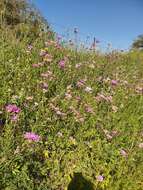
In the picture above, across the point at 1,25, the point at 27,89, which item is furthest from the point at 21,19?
the point at 27,89

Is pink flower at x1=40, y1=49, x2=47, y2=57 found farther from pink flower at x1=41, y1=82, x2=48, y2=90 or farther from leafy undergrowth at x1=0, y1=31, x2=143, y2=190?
pink flower at x1=41, y1=82, x2=48, y2=90

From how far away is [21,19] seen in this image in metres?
10.8

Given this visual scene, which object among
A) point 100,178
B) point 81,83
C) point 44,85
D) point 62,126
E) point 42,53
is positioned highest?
point 42,53

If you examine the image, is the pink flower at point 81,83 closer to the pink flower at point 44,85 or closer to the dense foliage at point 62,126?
the dense foliage at point 62,126

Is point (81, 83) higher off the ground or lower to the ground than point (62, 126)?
higher

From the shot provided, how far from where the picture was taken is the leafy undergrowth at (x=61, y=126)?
14.1 ft

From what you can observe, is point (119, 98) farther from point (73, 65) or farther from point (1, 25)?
point (1, 25)

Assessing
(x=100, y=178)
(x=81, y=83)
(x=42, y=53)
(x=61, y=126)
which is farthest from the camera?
(x=42, y=53)

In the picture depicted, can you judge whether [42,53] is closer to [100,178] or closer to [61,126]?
[61,126]

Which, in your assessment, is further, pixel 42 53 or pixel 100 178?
pixel 42 53

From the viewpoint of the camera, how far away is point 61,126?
5.16m

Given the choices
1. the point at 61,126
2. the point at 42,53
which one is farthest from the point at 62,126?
the point at 42,53

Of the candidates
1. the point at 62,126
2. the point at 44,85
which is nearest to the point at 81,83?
the point at 44,85

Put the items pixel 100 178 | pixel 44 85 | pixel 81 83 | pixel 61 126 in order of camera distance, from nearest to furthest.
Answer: pixel 100 178
pixel 61 126
pixel 44 85
pixel 81 83
